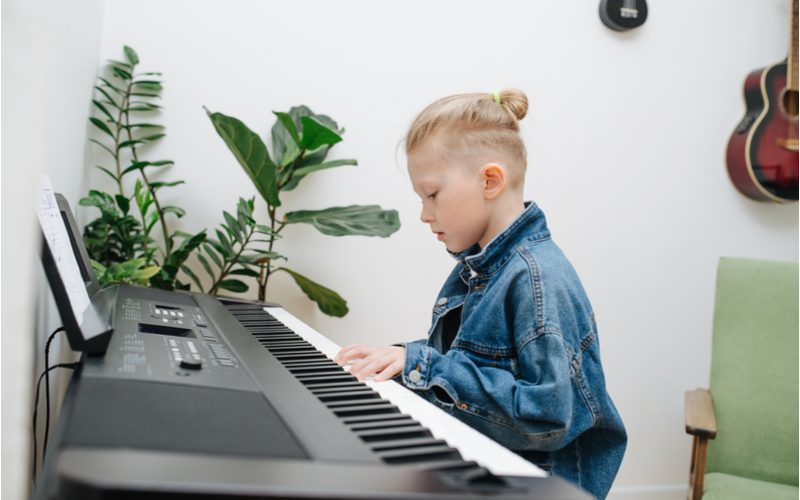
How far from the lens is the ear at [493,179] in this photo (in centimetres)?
127

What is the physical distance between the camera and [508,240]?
1.22 meters

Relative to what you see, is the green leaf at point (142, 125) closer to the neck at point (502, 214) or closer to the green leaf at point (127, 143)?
the green leaf at point (127, 143)

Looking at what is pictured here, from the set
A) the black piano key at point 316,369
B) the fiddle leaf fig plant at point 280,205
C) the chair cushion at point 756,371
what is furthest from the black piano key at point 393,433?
the chair cushion at point 756,371

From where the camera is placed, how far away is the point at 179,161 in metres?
2.08

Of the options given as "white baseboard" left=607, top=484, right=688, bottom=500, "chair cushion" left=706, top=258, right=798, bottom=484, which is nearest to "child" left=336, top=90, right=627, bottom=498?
"chair cushion" left=706, top=258, right=798, bottom=484

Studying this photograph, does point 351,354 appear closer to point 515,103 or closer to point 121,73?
point 515,103

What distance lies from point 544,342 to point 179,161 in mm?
1429

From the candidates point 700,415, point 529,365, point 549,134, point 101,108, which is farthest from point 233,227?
point 700,415

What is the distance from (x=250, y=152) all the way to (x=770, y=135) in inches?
70.1

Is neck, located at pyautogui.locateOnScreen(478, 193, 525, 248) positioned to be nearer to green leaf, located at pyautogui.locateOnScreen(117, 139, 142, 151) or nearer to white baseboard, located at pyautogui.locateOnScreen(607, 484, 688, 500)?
green leaf, located at pyautogui.locateOnScreen(117, 139, 142, 151)

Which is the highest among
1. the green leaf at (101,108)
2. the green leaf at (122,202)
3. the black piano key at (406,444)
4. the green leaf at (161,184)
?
the green leaf at (101,108)

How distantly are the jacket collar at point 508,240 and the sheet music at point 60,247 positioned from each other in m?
0.65

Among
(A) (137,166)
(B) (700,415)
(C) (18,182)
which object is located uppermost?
(A) (137,166)

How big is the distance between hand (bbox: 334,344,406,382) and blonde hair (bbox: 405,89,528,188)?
0.44 meters
